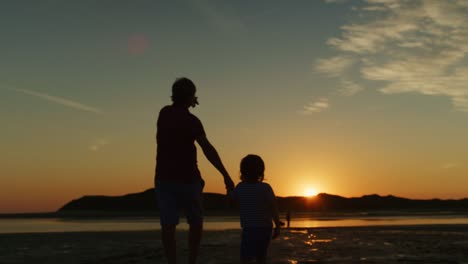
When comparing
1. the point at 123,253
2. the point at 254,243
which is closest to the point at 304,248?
the point at 123,253

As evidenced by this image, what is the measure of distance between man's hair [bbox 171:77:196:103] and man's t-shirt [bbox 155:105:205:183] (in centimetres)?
21

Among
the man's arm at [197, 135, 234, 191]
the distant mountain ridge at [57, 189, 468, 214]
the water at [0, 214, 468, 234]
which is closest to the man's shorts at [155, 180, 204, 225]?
the man's arm at [197, 135, 234, 191]

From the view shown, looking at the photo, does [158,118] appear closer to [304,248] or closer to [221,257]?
[221,257]

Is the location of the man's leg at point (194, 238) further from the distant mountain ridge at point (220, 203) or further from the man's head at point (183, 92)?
the distant mountain ridge at point (220, 203)

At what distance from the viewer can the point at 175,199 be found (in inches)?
290

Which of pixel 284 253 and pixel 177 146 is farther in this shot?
pixel 284 253

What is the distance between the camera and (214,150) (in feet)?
24.4

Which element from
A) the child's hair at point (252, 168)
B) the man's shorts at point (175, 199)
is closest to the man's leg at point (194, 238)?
the man's shorts at point (175, 199)

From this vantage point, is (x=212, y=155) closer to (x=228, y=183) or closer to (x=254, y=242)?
(x=228, y=183)

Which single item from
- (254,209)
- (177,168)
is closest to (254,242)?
(254,209)

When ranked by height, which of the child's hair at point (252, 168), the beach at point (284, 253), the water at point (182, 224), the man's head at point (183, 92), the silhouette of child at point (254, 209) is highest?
the man's head at point (183, 92)

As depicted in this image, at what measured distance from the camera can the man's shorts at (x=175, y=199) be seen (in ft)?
23.9

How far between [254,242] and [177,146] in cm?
159

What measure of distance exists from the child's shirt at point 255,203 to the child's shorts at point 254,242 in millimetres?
77
